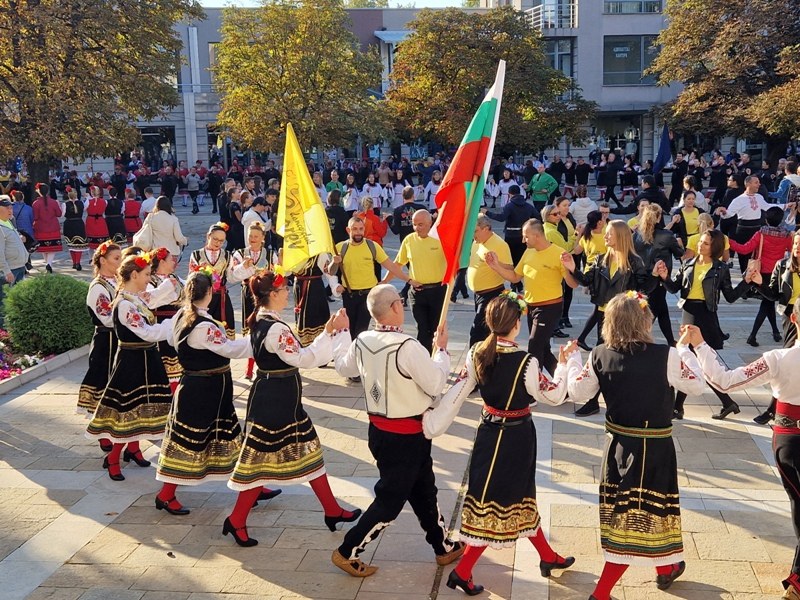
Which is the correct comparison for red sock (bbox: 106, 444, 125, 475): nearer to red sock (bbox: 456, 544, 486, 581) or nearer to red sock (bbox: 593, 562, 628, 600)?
red sock (bbox: 456, 544, 486, 581)

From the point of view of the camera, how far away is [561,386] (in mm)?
5188

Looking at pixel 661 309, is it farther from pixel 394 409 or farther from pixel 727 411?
pixel 394 409

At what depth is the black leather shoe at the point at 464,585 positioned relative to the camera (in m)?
5.32

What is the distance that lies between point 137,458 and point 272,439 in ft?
7.14

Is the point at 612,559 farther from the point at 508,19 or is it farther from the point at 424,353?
the point at 508,19

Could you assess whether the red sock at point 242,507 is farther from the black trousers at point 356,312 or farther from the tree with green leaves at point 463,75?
the tree with green leaves at point 463,75

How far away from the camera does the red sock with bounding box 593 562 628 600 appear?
5.07 m

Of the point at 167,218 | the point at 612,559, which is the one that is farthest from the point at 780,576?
the point at 167,218

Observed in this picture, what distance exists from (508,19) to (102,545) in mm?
28174

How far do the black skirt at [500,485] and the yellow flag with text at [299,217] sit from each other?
7.72 feet

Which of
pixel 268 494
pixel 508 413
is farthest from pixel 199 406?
pixel 508 413

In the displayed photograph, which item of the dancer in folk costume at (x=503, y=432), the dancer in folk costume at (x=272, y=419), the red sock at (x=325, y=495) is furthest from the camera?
the red sock at (x=325, y=495)

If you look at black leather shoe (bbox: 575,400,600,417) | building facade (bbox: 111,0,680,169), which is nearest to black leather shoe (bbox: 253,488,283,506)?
black leather shoe (bbox: 575,400,600,417)

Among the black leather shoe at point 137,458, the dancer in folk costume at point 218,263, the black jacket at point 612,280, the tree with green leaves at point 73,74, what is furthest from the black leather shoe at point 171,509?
the tree with green leaves at point 73,74
